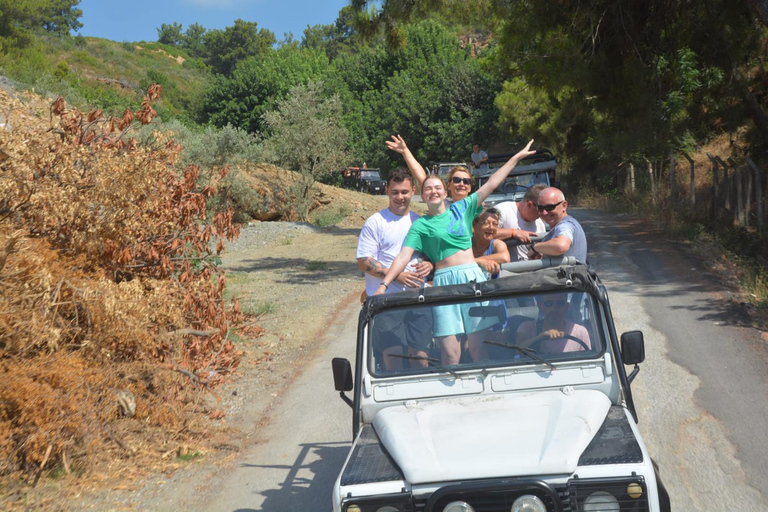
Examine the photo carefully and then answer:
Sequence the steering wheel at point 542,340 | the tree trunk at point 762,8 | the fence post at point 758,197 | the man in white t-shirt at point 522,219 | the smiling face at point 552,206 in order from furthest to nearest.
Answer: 1. the fence post at point 758,197
2. the tree trunk at point 762,8
3. the man in white t-shirt at point 522,219
4. the smiling face at point 552,206
5. the steering wheel at point 542,340

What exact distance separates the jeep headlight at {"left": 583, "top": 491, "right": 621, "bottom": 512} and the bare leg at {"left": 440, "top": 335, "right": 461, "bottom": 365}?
123 cm

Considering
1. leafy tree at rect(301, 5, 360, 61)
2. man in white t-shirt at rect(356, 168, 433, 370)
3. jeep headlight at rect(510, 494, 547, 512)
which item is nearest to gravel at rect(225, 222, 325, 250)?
man in white t-shirt at rect(356, 168, 433, 370)

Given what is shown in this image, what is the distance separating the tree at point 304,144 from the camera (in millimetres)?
26203

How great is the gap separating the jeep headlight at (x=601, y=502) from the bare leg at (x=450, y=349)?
1232 millimetres

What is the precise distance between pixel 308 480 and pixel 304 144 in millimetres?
21473

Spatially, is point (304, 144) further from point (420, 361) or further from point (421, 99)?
point (420, 361)

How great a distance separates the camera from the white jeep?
3137mm

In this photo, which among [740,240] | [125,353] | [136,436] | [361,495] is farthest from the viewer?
[740,240]

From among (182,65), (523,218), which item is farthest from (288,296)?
(182,65)

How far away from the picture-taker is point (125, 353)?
6867mm

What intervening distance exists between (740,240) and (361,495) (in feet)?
47.6

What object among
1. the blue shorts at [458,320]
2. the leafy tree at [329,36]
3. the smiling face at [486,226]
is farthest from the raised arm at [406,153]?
the leafy tree at [329,36]

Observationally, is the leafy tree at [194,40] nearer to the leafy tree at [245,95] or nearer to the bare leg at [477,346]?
the leafy tree at [245,95]

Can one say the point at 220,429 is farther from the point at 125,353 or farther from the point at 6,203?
the point at 6,203
